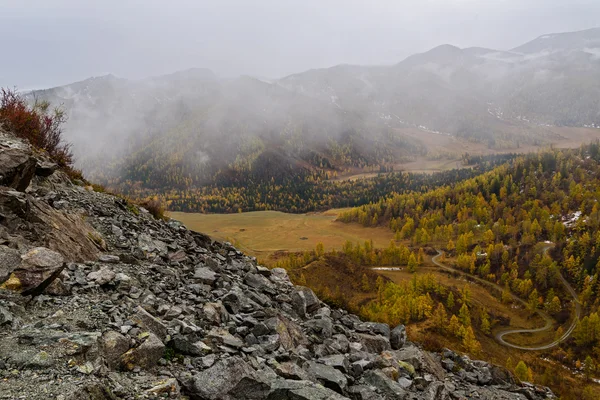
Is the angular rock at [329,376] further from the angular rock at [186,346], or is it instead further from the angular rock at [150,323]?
the angular rock at [150,323]

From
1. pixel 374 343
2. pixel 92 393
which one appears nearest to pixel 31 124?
pixel 92 393

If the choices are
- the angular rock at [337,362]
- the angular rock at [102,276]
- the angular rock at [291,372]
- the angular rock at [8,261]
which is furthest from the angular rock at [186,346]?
the angular rock at [337,362]

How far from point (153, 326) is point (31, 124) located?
2404cm

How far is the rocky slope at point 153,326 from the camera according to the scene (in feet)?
29.9

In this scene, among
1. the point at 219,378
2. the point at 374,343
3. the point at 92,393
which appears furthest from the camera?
the point at 374,343

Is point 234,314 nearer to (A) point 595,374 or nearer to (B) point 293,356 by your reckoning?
(B) point 293,356

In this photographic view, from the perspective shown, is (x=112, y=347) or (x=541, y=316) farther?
(x=541, y=316)

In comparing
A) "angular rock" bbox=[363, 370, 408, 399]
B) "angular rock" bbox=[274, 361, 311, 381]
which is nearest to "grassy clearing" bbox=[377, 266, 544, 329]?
"angular rock" bbox=[363, 370, 408, 399]

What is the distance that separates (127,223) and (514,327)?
137329 mm

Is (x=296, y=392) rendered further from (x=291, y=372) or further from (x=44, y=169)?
(x=44, y=169)

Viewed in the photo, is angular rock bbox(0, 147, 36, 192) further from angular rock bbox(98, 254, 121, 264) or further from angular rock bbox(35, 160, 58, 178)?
angular rock bbox(98, 254, 121, 264)

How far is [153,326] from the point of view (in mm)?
11734

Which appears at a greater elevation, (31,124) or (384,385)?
(31,124)

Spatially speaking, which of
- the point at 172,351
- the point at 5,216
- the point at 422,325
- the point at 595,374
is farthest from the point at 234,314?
the point at 595,374
